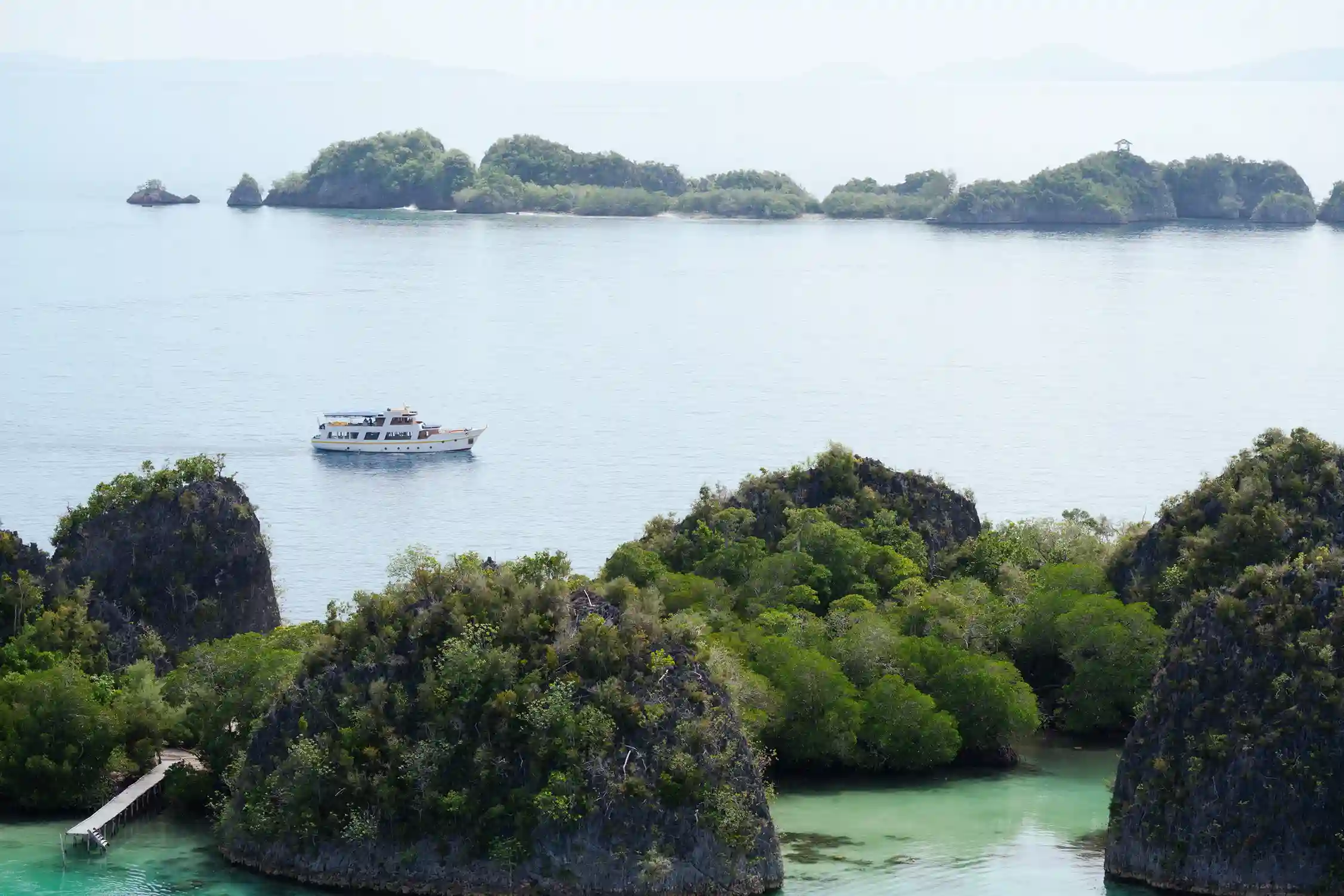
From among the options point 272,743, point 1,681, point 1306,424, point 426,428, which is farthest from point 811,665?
point 1306,424

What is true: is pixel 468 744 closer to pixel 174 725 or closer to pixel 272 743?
pixel 272 743

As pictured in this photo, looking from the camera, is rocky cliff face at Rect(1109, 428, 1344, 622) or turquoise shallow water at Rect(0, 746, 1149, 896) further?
rocky cliff face at Rect(1109, 428, 1344, 622)

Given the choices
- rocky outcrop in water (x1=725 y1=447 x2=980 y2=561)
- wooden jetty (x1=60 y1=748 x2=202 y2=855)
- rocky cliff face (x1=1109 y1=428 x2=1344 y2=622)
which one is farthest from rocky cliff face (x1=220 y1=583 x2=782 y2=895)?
rocky outcrop in water (x1=725 y1=447 x2=980 y2=561)

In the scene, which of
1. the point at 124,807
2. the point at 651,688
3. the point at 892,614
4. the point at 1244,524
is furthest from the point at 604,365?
the point at 651,688

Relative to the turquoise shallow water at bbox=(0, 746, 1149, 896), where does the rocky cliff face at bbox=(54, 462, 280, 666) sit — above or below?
above

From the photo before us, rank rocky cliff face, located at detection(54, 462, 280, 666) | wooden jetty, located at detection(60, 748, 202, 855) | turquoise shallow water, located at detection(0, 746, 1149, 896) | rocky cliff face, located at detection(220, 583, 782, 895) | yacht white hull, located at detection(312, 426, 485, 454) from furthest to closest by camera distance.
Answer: yacht white hull, located at detection(312, 426, 485, 454), rocky cliff face, located at detection(54, 462, 280, 666), wooden jetty, located at detection(60, 748, 202, 855), turquoise shallow water, located at detection(0, 746, 1149, 896), rocky cliff face, located at detection(220, 583, 782, 895)

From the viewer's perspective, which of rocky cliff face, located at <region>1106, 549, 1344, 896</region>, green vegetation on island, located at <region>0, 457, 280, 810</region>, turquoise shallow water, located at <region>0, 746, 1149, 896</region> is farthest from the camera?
green vegetation on island, located at <region>0, 457, 280, 810</region>

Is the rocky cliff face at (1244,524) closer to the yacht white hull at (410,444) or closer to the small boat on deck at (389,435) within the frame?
the yacht white hull at (410,444)

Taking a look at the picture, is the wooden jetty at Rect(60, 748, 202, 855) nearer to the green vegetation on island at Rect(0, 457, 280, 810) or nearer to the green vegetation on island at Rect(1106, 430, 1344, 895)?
the green vegetation on island at Rect(0, 457, 280, 810)
